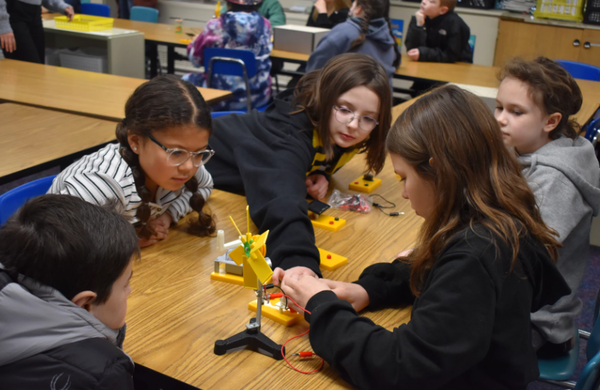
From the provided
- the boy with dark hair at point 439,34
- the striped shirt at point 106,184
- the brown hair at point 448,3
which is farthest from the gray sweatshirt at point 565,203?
the brown hair at point 448,3

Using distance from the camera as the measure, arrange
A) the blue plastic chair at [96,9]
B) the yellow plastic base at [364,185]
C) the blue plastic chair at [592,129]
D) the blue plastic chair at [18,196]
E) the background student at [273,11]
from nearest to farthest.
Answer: the blue plastic chair at [18,196] < the yellow plastic base at [364,185] < the blue plastic chair at [592,129] < the background student at [273,11] < the blue plastic chair at [96,9]

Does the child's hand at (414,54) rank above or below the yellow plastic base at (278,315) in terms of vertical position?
above

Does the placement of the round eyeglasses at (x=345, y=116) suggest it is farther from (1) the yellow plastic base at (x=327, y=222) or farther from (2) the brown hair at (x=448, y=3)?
(2) the brown hair at (x=448, y=3)

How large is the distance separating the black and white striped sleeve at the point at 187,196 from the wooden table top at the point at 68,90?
0.86m

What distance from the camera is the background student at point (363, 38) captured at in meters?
3.63

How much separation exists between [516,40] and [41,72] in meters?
5.03

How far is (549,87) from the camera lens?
1695 mm

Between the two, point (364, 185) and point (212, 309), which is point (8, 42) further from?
point (212, 309)

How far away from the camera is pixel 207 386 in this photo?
100 centimetres

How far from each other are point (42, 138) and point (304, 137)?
1.05 metres

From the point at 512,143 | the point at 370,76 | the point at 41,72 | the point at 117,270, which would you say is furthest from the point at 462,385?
the point at 41,72

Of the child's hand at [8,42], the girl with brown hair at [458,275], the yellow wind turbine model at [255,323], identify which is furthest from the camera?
the child's hand at [8,42]

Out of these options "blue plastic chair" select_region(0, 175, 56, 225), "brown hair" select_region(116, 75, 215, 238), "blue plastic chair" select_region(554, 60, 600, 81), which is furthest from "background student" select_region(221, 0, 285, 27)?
"blue plastic chair" select_region(0, 175, 56, 225)

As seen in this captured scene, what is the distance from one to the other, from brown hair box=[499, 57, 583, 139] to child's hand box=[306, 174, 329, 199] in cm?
72
